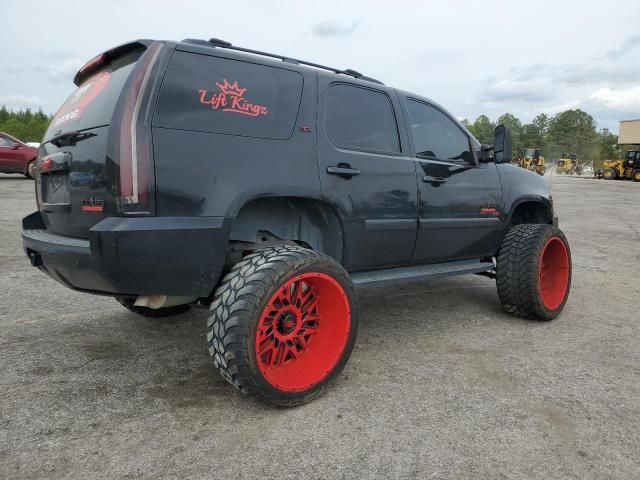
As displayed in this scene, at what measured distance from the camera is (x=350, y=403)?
2537mm

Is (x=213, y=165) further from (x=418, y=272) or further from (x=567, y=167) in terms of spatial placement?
(x=567, y=167)

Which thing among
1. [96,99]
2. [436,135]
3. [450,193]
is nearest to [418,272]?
[450,193]

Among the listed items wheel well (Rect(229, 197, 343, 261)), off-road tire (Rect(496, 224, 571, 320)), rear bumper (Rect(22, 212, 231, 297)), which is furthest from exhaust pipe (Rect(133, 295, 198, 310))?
off-road tire (Rect(496, 224, 571, 320))

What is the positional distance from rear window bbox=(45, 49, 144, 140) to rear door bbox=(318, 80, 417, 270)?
1.10 metres

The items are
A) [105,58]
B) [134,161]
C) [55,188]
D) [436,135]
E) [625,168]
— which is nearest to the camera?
[134,161]

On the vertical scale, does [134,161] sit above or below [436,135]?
below

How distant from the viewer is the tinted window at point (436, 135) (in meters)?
3.61

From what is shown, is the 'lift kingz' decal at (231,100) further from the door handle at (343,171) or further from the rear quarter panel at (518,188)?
the rear quarter panel at (518,188)

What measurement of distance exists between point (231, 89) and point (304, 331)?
135 cm

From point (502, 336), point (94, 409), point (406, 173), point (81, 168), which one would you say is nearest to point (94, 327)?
point (94, 409)

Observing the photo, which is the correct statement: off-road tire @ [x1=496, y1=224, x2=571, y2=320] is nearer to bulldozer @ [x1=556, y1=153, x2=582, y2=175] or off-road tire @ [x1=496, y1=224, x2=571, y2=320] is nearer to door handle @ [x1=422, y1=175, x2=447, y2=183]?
door handle @ [x1=422, y1=175, x2=447, y2=183]

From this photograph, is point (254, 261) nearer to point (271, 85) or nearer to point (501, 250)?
point (271, 85)

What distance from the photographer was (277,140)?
2.67 m

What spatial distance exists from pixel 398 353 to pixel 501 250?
1437 mm
